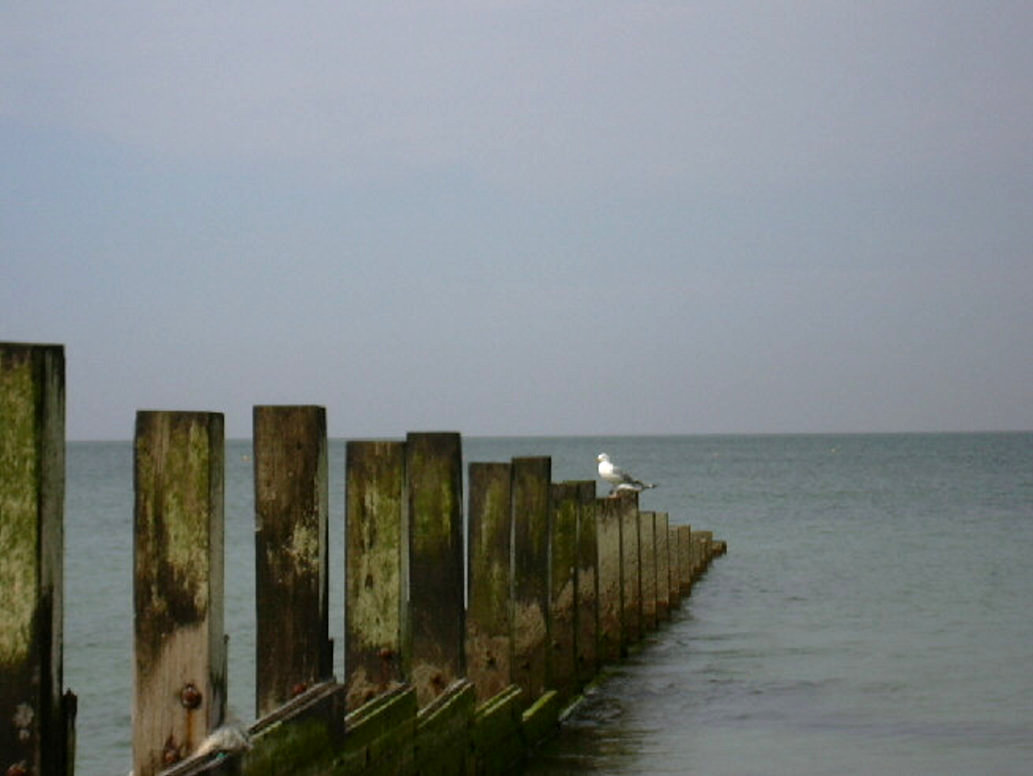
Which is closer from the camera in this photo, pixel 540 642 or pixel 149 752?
pixel 149 752

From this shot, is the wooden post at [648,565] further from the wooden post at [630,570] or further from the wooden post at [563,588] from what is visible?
the wooden post at [563,588]

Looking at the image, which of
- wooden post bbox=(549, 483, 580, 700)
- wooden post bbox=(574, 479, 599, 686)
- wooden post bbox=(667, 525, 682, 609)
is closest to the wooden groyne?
wooden post bbox=(549, 483, 580, 700)

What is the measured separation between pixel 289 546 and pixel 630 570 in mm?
10047

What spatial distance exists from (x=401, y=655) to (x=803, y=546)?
28403 millimetres

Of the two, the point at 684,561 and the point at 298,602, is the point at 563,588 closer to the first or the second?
the point at 298,602

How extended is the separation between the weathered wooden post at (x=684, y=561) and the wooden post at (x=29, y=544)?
56.0ft

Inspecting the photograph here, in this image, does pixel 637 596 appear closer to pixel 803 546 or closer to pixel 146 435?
pixel 146 435

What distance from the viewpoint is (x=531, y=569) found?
9.50 meters

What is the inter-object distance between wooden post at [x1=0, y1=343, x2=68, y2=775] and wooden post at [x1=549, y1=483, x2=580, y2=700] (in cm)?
662

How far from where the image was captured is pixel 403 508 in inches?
249

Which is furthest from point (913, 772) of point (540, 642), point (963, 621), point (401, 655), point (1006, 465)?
point (1006, 465)

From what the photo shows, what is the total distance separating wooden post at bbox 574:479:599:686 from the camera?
448 inches

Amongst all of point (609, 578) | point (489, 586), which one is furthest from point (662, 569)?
point (489, 586)

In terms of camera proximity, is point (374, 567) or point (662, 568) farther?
point (662, 568)
